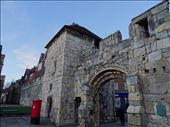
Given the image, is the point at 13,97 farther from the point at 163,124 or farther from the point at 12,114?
the point at 163,124

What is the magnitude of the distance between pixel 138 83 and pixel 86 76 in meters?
3.27

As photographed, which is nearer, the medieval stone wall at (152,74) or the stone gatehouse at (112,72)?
the medieval stone wall at (152,74)

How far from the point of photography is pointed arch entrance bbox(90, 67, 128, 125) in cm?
630

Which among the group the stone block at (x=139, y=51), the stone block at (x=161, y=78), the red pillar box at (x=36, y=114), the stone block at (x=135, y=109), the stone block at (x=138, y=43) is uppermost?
the stone block at (x=138, y=43)

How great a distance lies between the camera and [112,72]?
630 centimetres

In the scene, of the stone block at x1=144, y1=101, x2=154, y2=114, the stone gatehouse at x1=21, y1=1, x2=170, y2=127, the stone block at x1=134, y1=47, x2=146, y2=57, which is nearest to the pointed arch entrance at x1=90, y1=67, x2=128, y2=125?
the stone gatehouse at x1=21, y1=1, x2=170, y2=127

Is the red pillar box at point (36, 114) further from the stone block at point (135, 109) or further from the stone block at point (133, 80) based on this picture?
the stone block at point (133, 80)

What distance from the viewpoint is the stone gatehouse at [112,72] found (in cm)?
418

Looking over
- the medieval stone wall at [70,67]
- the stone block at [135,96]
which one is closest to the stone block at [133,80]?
the stone block at [135,96]

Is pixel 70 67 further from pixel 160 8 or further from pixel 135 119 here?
pixel 160 8

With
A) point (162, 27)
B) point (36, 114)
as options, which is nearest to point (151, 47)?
point (162, 27)

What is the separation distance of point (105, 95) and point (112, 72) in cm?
375

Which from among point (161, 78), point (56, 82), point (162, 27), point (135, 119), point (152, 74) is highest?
point (162, 27)

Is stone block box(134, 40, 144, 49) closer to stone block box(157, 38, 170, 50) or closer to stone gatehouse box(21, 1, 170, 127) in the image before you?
stone gatehouse box(21, 1, 170, 127)
